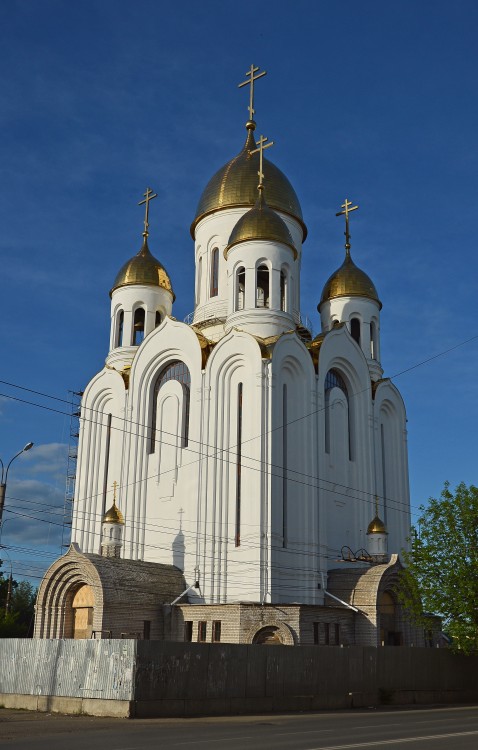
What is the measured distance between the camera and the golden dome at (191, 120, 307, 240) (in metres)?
36.3

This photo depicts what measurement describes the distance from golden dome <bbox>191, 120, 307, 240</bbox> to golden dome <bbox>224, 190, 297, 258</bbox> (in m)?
3.37

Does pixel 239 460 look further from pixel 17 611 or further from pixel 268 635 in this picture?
pixel 17 611

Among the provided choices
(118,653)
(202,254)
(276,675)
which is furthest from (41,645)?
(202,254)

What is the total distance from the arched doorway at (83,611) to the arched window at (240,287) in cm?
1223

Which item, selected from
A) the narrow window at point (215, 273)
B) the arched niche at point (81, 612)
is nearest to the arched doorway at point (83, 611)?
the arched niche at point (81, 612)

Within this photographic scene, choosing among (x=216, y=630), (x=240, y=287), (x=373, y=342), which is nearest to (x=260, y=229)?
(x=240, y=287)

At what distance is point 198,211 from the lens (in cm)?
3772

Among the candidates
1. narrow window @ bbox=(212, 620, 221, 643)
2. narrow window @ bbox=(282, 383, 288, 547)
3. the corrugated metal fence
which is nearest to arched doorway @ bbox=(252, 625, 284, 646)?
narrow window @ bbox=(212, 620, 221, 643)

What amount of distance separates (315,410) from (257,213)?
8349 mm

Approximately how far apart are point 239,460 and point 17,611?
31.8 m

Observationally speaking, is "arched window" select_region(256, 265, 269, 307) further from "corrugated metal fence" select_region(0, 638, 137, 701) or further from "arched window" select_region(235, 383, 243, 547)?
"corrugated metal fence" select_region(0, 638, 137, 701)

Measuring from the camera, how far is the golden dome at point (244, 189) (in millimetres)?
36312

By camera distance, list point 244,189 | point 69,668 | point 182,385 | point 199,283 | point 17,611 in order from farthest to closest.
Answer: point 17,611 < point 199,283 < point 244,189 < point 182,385 < point 69,668

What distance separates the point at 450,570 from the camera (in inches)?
1018
